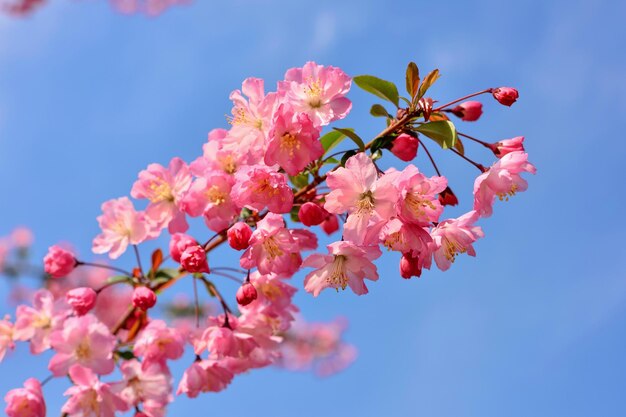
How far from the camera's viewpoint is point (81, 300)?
9.00 ft

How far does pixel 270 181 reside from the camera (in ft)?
6.98

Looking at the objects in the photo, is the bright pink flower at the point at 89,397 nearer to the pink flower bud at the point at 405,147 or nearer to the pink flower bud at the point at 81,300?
the pink flower bud at the point at 81,300

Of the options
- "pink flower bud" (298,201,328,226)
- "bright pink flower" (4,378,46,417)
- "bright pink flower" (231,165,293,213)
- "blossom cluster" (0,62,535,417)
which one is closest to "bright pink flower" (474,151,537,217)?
"blossom cluster" (0,62,535,417)

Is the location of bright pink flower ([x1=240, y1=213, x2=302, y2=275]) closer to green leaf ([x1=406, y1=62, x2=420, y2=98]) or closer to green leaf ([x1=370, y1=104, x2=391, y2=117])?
green leaf ([x1=370, y1=104, x2=391, y2=117])

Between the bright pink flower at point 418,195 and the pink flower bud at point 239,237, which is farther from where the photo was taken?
the pink flower bud at point 239,237

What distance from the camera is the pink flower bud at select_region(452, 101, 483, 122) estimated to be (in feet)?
7.59

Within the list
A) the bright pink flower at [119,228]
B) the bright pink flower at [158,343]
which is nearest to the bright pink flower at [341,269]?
the bright pink flower at [158,343]

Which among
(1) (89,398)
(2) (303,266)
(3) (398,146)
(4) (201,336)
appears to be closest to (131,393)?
(1) (89,398)

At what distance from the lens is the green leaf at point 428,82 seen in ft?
7.02

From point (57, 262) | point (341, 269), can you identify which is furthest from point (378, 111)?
point (57, 262)

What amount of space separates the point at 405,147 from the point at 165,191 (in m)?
1.15

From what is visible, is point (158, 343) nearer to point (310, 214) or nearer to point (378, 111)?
point (310, 214)

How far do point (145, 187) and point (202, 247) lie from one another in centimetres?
58

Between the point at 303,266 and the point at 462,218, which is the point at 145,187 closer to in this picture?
the point at 303,266
